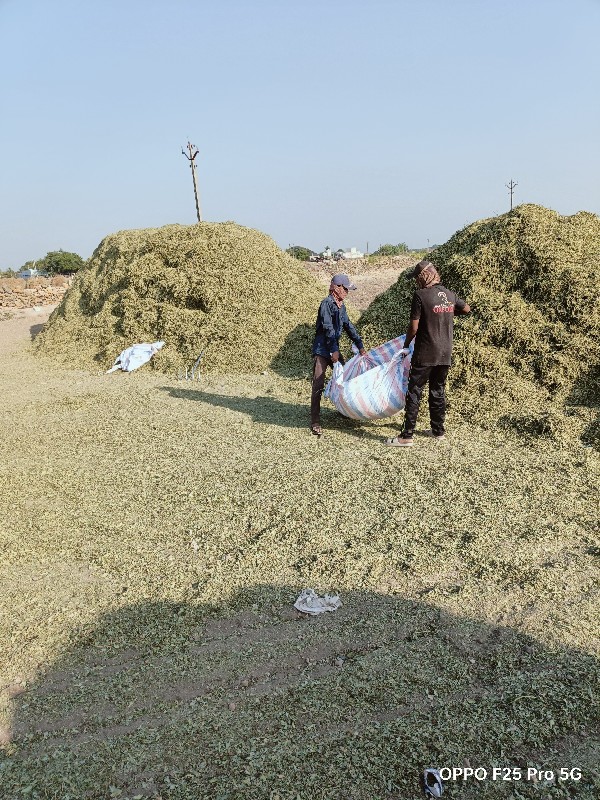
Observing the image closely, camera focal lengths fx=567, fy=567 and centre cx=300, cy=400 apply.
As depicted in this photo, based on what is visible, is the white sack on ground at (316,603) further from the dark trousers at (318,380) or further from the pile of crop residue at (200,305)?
the pile of crop residue at (200,305)

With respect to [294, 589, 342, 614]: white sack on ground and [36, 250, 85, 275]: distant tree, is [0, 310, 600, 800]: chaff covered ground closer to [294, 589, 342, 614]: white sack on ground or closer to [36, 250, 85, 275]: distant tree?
[294, 589, 342, 614]: white sack on ground

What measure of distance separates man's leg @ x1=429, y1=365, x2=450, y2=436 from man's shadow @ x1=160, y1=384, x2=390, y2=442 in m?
0.55

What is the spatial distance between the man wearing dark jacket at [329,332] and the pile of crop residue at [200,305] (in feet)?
8.58

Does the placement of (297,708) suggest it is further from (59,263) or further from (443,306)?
(59,263)

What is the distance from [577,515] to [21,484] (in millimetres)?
4331

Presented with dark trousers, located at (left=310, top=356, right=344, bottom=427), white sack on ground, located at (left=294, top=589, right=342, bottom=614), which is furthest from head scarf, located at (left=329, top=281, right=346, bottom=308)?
white sack on ground, located at (left=294, top=589, right=342, bottom=614)

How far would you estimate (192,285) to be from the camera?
930 cm

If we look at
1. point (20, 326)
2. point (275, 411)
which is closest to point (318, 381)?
point (275, 411)

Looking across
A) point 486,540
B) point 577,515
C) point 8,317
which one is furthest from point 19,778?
point 8,317

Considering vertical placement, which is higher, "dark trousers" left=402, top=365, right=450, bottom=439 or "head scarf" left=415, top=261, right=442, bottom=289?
"head scarf" left=415, top=261, right=442, bottom=289

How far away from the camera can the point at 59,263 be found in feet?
117

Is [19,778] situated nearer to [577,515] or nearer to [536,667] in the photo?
[536,667]

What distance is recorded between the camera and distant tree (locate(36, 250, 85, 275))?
117ft

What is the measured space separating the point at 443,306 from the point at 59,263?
118 ft
